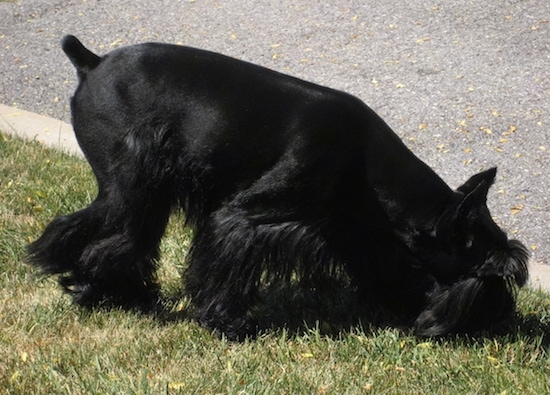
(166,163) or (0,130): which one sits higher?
(166,163)

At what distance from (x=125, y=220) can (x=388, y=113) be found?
12.1 ft

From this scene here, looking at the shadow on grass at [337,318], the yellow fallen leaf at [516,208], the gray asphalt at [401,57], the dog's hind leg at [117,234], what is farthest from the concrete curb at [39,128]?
the yellow fallen leaf at [516,208]

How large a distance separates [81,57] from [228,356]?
157cm

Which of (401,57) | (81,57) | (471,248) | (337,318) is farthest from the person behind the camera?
(401,57)

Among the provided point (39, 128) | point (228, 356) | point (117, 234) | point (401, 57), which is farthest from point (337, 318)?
point (401, 57)

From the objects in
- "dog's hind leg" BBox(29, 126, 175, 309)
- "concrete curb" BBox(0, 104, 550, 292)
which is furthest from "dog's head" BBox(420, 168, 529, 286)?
"concrete curb" BBox(0, 104, 550, 292)

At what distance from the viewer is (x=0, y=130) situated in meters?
7.34

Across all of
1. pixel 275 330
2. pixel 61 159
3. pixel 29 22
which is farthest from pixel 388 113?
pixel 29 22

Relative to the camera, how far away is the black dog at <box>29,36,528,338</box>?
174 inches

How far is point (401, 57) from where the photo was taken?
877 centimetres

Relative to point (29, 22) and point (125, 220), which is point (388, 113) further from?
point (29, 22)

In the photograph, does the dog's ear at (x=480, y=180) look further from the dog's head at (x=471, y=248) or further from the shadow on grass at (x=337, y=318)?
the shadow on grass at (x=337, y=318)

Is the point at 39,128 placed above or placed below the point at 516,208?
below

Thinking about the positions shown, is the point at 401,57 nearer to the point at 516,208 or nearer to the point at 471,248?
the point at 516,208
